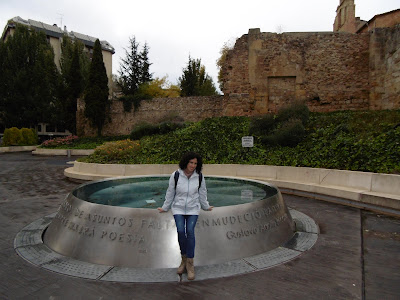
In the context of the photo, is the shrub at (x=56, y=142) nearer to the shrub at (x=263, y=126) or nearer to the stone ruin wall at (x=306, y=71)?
the stone ruin wall at (x=306, y=71)

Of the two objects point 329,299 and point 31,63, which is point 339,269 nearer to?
point 329,299

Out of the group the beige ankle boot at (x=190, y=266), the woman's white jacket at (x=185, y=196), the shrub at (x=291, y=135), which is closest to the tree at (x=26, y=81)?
the shrub at (x=291, y=135)

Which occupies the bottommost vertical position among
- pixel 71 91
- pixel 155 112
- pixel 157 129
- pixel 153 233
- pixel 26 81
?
pixel 153 233

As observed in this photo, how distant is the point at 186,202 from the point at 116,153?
32.3ft

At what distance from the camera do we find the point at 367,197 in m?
6.61

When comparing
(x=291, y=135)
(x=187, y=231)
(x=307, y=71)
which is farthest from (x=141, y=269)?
(x=307, y=71)

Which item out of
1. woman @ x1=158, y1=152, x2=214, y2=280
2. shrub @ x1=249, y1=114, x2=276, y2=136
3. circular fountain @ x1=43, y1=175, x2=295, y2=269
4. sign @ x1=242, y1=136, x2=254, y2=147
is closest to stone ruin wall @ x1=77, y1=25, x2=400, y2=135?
shrub @ x1=249, y1=114, x2=276, y2=136

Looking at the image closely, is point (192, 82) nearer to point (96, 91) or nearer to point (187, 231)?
point (96, 91)

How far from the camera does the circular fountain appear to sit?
362 cm

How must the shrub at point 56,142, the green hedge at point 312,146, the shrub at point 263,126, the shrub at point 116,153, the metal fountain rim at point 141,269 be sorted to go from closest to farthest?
the metal fountain rim at point 141,269, the green hedge at point 312,146, the shrub at point 116,153, the shrub at point 263,126, the shrub at point 56,142

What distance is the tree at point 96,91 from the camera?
28.4m

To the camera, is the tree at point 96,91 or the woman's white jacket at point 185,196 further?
the tree at point 96,91

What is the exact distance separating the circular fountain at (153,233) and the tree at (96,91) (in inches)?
1019

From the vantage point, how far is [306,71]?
63.0 ft
